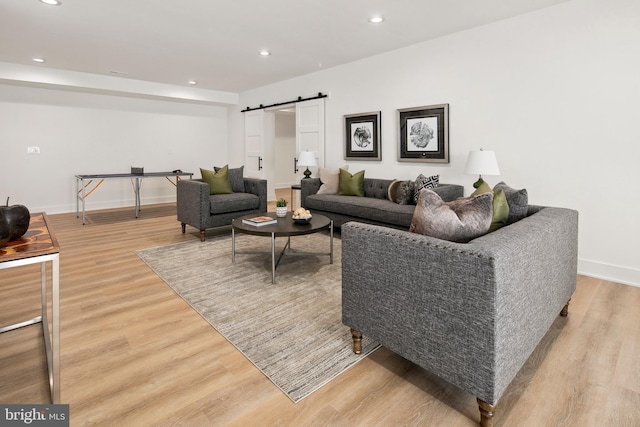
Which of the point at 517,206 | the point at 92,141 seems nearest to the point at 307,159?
the point at 517,206

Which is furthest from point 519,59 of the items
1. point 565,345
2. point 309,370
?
point 309,370

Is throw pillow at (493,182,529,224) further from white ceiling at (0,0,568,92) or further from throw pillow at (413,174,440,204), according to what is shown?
white ceiling at (0,0,568,92)

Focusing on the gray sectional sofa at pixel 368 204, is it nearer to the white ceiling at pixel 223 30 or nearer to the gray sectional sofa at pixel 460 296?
the white ceiling at pixel 223 30

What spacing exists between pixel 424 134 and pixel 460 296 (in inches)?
135

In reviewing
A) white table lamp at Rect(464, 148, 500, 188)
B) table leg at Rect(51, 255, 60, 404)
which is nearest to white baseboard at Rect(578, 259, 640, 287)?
white table lamp at Rect(464, 148, 500, 188)

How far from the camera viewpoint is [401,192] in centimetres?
416

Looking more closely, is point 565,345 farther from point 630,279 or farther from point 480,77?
point 480,77

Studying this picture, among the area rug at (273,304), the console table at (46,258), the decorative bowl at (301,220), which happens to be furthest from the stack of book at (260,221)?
the console table at (46,258)

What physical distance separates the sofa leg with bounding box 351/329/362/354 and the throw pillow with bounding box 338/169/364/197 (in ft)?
10.1

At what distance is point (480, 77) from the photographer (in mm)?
3822

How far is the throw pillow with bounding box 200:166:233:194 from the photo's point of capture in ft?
15.7

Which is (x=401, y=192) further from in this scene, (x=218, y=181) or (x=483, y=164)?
(x=218, y=181)

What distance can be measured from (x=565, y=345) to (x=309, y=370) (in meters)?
1.47

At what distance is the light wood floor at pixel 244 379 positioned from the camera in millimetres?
1461
